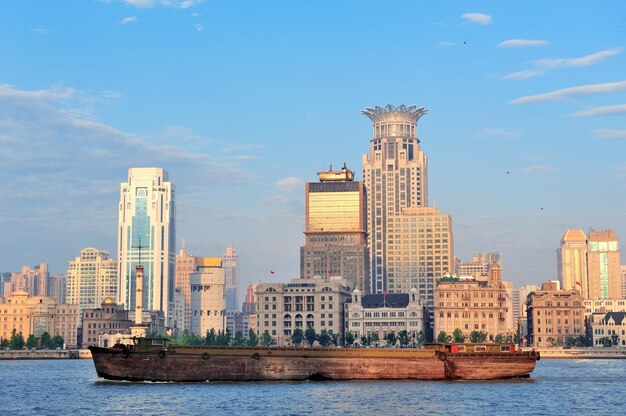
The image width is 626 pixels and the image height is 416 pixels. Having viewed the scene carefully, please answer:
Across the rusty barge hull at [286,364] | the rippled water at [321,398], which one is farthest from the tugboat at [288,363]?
the rippled water at [321,398]

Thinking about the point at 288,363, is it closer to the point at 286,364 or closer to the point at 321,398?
the point at 286,364

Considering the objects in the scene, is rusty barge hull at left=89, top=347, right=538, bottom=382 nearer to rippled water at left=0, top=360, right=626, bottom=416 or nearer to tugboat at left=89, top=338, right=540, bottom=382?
tugboat at left=89, top=338, right=540, bottom=382

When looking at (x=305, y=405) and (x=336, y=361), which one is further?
(x=336, y=361)

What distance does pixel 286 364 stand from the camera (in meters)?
160

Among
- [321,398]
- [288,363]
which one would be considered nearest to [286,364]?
[288,363]

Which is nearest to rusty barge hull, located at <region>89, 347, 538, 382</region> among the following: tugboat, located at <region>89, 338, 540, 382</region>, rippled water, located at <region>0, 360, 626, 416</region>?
tugboat, located at <region>89, 338, 540, 382</region>

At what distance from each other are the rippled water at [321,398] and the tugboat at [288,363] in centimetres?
260

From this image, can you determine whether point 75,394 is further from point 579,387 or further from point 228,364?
point 579,387

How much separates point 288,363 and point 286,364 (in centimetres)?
36

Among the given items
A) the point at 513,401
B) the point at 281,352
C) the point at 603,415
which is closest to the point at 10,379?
the point at 281,352

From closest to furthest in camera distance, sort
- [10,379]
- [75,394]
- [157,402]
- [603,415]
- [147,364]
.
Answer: [603,415] < [157,402] < [75,394] < [147,364] < [10,379]

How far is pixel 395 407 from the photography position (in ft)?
396

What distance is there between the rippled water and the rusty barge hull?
2.46 meters

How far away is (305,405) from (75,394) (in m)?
40.7
